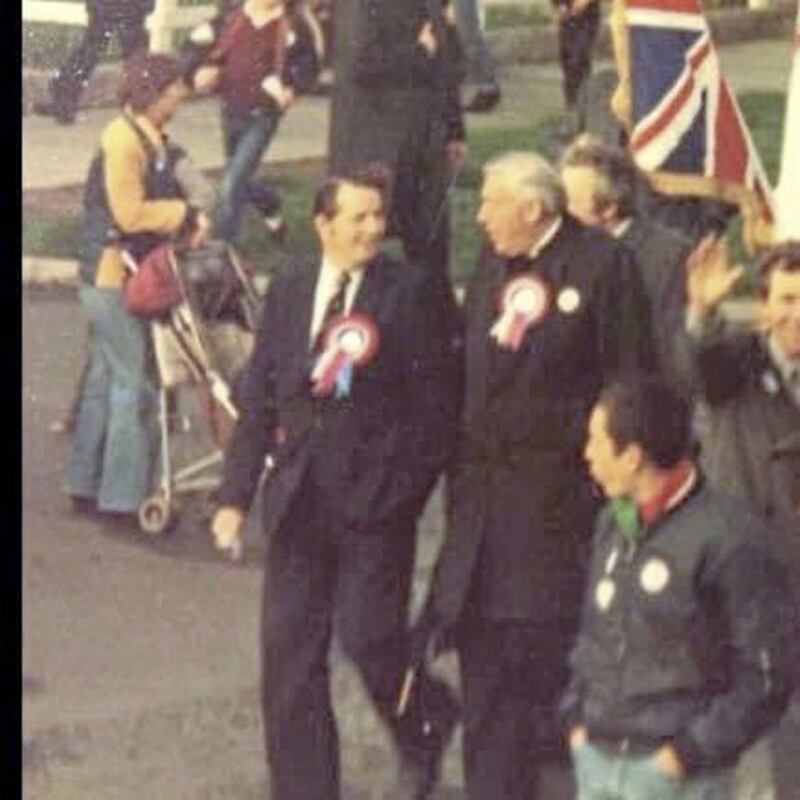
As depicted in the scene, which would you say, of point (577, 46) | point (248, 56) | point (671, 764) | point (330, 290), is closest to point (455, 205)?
point (577, 46)

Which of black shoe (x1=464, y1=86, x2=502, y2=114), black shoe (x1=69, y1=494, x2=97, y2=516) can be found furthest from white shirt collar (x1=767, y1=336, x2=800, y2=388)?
black shoe (x1=464, y1=86, x2=502, y2=114)

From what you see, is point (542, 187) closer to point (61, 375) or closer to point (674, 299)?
point (674, 299)

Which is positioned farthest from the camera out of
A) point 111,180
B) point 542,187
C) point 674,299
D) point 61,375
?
point 61,375

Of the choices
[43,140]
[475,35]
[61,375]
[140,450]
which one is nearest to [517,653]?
[140,450]

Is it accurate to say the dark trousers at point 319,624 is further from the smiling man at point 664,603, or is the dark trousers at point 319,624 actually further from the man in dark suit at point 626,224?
the smiling man at point 664,603

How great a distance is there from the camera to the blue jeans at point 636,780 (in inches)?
320

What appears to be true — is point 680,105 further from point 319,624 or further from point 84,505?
point 84,505

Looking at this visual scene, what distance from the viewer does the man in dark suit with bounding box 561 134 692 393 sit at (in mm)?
10531

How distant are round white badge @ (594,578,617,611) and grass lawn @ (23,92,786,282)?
28.9 ft

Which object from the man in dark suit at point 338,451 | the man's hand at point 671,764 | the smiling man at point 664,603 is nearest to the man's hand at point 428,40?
the man in dark suit at point 338,451

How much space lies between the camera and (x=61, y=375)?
15844 mm

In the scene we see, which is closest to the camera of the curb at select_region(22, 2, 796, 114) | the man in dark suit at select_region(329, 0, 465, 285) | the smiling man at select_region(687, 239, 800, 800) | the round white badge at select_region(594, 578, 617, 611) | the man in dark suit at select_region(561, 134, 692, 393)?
the round white badge at select_region(594, 578, 617, 611)

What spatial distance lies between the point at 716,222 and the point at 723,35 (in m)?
12.1

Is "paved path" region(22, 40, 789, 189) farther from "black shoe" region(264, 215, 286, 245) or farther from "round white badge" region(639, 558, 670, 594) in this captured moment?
"round white badge" region(639, 558, 670, 594)
